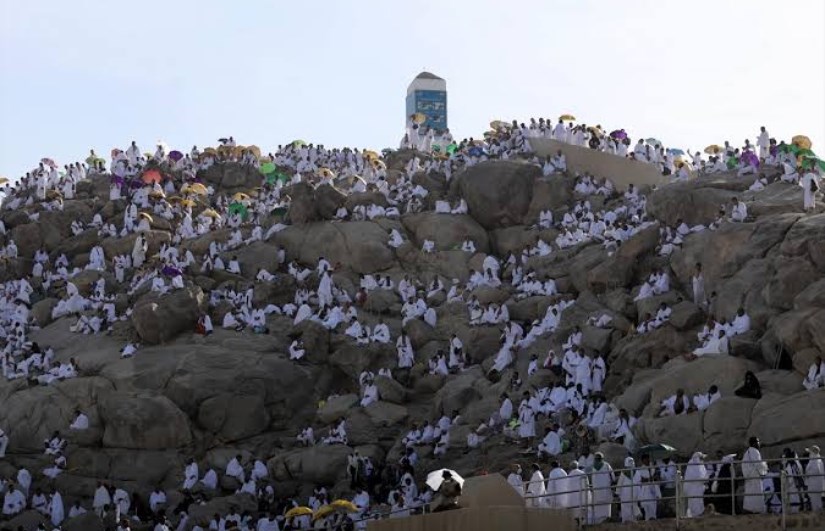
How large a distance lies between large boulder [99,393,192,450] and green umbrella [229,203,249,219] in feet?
46.0

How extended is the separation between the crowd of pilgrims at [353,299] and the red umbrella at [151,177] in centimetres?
5

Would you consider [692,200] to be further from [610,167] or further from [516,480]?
[516,480]

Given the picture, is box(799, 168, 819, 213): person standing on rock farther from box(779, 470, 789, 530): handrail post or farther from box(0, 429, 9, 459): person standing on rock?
box(0, 429, 9, 459): person standing on rock

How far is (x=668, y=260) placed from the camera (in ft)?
139

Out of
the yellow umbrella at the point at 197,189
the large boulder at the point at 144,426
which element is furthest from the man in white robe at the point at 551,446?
the yellow umbrella at the point at 197,189

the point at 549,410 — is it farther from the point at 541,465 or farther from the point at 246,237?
the point at 246,237

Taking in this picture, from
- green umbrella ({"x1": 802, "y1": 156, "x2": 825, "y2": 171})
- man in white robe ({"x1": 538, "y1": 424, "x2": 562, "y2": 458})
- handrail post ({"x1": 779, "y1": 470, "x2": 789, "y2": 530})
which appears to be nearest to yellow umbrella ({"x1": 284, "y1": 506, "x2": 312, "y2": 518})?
man in white robe ({"x1": 538, "y1": 424, "x2": 562, "y2": 458})

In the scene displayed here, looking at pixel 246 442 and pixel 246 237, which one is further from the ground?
pixel 246 237

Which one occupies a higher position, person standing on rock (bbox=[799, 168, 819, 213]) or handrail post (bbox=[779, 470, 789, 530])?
person standing on rock (bbox=[799, 168, 819, 213])

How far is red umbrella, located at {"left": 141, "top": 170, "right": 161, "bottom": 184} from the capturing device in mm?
58844

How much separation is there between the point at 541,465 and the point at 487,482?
9.82 metres

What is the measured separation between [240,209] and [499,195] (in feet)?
32.2

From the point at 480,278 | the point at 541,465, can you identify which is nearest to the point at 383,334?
the point at 480,278

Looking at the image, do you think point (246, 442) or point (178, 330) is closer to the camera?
point (246, 442)
